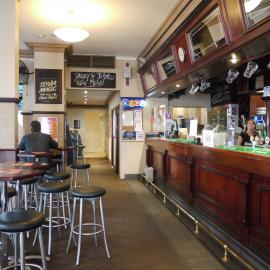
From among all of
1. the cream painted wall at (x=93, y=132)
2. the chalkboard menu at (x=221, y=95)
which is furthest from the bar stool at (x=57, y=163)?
the cream painted wall at (x=93, y=132)

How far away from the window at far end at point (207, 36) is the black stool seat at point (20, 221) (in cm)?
→ 284

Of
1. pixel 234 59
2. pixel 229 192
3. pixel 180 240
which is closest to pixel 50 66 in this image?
pixel 234 59

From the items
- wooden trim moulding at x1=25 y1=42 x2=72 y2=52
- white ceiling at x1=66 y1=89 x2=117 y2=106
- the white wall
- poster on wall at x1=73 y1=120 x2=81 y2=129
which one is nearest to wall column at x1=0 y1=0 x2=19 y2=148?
wooden trim moulding at x1=25 y1=42 x2=72 y2=52

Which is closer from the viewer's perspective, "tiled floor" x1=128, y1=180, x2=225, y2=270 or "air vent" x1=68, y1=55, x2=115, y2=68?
"tiled floor" x1=128, y1=180, x2=225, y2=270

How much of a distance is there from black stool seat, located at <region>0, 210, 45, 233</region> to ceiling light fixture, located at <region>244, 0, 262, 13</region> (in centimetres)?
276

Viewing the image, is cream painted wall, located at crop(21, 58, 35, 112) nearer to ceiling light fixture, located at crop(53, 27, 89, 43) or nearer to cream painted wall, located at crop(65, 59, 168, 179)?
cream painted wall, located at crop(65, 59, 168, 179)

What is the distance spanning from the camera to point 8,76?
4316 mm

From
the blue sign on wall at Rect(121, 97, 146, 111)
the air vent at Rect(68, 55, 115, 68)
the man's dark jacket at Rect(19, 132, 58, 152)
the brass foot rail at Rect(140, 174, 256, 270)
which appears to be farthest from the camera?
the blue sign on wall at Rect(121, 97, 146, 111)

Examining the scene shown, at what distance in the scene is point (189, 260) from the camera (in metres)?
3.27

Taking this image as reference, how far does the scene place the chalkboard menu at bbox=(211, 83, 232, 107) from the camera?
755 centimetres

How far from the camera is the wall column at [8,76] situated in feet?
14.1

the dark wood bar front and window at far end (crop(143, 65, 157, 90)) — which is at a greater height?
window at far end (crop(143, 65, 157, 90))

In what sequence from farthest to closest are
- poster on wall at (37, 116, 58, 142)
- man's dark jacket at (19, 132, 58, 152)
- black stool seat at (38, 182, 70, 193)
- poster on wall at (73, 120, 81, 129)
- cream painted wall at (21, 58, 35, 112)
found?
poster on wall at (73, 120, 81, 129)
cream painted wall at (21, 58, 35, 112)
poster on wall at (37, 116, 58, 142)
man's dark jacket at (19, 132, 58, 152)
black stool seat at (38, 182, 70, 193)

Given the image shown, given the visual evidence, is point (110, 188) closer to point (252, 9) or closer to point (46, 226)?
point (46, 226)
